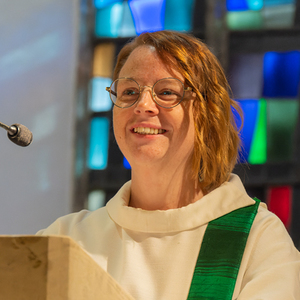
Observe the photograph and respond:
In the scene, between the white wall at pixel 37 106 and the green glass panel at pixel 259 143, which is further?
the green glass panel at pixel 259 143

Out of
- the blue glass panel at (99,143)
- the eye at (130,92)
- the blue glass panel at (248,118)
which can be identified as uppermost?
the eye at (130,92)

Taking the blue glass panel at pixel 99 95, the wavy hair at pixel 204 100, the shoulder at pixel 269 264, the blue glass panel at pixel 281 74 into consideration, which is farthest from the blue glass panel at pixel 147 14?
the shoulder at pixel 269 264

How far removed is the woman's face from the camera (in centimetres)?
179

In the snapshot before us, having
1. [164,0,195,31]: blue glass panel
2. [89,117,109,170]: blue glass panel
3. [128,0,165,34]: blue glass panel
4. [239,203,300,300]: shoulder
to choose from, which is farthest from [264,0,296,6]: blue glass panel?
[239,203,300,300]: shoulder

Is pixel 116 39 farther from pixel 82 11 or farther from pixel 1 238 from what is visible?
pixel 1 238

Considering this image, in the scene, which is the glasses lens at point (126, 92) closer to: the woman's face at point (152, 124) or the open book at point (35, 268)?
the woman's face at point (152, 124)

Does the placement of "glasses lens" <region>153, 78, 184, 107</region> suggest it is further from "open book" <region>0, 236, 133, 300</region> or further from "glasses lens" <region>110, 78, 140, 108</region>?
"open book" <region>0, 236, 133, 300</region>

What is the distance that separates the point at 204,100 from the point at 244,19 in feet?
15.9

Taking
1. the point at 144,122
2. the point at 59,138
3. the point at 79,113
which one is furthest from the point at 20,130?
the point at 79,113

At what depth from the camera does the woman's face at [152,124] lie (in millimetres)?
1788

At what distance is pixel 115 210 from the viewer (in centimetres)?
194

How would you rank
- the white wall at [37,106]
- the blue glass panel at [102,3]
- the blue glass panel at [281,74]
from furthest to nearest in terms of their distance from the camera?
the blue glass panel at [102,3] → the blue glass panel at [281,74] → the white wall at [37,106]

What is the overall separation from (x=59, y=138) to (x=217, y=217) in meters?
4.05

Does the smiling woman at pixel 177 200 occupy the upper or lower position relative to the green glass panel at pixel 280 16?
lower
